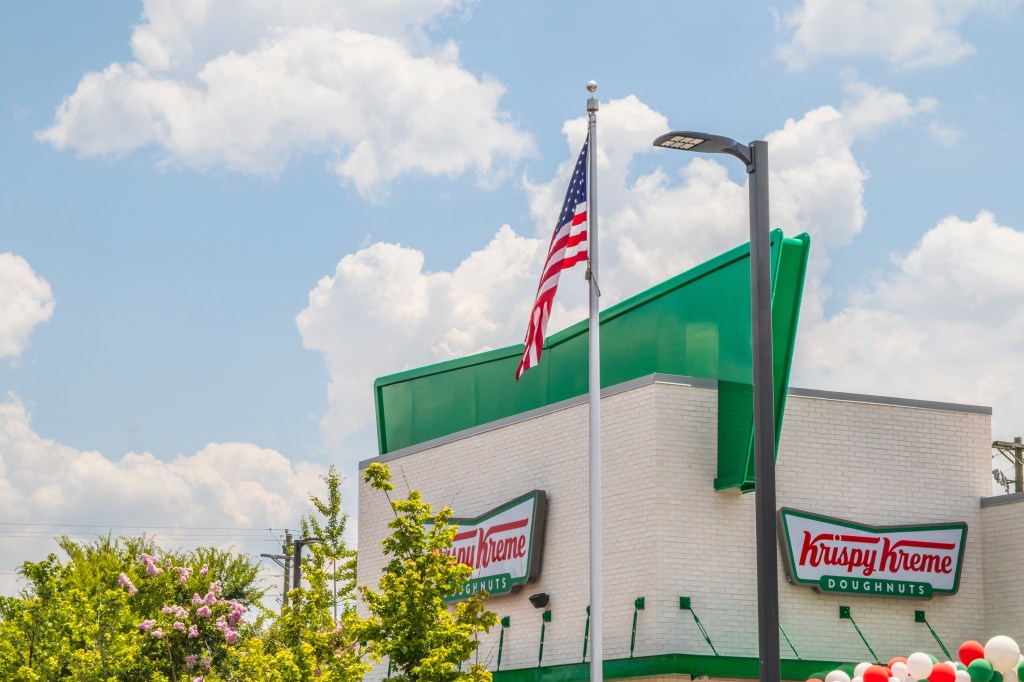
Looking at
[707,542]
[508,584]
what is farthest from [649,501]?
[508,584]

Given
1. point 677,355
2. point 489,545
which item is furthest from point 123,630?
point 677,355

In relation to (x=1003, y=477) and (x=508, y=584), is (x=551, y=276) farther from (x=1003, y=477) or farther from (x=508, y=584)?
(x=1003, y=477)

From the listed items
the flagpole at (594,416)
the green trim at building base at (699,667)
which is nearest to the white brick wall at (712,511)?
the green trim at building base at (699,667)

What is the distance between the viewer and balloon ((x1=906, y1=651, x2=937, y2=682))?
16.7 meters

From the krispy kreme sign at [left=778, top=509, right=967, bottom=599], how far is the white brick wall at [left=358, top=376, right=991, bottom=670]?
8.6 inches

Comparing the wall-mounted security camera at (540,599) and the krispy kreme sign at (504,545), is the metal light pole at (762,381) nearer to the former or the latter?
the wall-mounted security camera at (540,599)

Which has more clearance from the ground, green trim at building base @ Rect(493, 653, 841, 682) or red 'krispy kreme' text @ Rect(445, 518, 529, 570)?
red 'krispy kreme' text @ Rect(445, 518, 529, 570)

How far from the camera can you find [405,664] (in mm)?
21141

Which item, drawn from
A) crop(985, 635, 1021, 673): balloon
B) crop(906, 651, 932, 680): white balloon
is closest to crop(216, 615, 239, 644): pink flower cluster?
crop(906, 651, 932, 680): white balloon

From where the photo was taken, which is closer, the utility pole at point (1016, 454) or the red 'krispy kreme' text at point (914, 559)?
the red 'krispy kreme' text at point (914, 559)

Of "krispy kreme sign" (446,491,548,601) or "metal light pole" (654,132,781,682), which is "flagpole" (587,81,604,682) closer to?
"metal light pole" (654,132,781,682)

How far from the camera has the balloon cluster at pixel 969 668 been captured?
16016 millimetres

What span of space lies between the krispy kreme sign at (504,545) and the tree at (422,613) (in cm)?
154

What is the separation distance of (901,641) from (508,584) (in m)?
6.31
